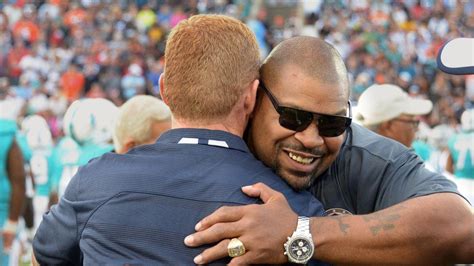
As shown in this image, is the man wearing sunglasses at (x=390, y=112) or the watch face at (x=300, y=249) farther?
the man wearing sunglasses at (x=390, y=112)

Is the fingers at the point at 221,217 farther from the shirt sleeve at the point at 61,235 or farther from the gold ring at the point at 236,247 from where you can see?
the shirt sleeve at the point at 61,235

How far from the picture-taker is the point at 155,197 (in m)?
2.38

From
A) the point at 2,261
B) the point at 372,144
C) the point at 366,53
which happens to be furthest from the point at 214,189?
the point at 366,53

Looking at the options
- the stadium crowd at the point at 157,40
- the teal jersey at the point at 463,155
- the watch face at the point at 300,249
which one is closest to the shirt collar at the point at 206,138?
the watch face at the point at 300,249

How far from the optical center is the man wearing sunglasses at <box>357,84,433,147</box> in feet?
19.7

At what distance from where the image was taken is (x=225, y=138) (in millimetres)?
2500

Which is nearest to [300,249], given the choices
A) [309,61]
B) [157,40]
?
[309,61]

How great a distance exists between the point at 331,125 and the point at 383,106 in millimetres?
3556

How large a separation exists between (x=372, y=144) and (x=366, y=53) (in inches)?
690

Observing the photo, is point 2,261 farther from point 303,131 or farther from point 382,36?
point 382,36

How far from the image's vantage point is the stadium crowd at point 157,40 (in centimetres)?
1834

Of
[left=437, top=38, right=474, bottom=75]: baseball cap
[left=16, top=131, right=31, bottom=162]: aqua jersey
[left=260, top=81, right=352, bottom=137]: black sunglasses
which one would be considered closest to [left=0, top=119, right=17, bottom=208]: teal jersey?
[left=16, top=131, right=31, bottom=162]: aqua jersey

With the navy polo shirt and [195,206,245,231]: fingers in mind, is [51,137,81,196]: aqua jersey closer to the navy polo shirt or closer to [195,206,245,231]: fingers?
the navy polo shirt

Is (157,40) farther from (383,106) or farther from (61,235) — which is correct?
(61,235)
